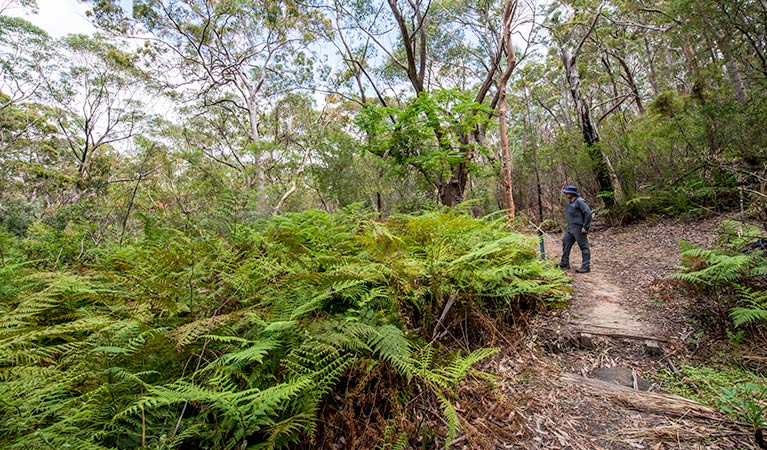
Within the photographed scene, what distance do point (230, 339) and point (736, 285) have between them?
4017 mm

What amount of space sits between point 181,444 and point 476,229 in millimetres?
3222

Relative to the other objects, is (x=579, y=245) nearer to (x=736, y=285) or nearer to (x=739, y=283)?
(x=739, y=283)

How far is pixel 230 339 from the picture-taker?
1560 millimetres

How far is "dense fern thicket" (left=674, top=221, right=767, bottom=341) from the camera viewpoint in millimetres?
2574

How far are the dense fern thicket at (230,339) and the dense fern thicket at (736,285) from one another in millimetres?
1682

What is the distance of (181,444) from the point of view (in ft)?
4.70

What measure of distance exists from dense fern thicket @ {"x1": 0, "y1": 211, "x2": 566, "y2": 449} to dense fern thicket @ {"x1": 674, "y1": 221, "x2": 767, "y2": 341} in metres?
1.68

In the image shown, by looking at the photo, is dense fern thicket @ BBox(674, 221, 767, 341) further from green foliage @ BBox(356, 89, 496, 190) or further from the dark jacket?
green foliage @ BBox(356, 89, 496, 190)

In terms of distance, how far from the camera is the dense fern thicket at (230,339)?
4.50 ft

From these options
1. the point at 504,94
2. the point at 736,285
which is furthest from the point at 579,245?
the point at 504,94

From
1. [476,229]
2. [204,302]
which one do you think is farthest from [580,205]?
[204,302]

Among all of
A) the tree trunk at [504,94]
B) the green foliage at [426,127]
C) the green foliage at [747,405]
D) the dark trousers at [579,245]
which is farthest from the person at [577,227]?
the green foliage at [747,405]

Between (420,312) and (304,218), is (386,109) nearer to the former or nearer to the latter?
(304,218)

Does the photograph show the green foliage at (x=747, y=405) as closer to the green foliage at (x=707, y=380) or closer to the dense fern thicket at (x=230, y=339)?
the green foliage at (x=707, y=380)
